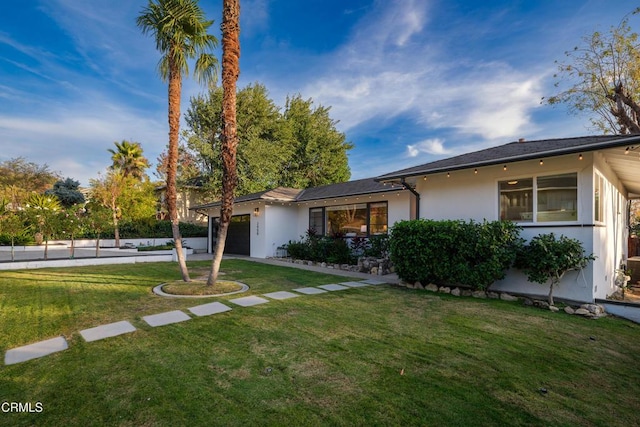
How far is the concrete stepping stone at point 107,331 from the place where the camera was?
4035 mm

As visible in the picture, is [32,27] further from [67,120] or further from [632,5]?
[632,5]

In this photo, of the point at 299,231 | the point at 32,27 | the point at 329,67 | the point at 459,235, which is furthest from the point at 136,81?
the point at 459,235

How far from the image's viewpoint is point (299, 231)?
15.6 metres

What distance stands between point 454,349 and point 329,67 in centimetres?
1435

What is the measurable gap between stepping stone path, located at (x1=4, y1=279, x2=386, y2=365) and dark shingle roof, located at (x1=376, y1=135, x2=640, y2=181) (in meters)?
3.91

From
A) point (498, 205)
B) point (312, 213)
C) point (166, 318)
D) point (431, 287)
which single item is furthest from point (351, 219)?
point (166, 318)

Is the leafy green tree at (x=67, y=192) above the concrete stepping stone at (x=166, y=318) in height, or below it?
above

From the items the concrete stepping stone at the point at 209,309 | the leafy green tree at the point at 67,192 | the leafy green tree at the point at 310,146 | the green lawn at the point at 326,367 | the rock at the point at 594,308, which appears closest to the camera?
the green lawn at the point at 326,367

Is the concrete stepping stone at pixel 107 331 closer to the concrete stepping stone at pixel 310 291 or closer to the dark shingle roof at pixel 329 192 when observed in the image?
the concrete stepping stone at pixel 310 291

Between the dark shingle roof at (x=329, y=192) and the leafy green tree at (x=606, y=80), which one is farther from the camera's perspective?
the leafy green tree at (x=606, y=80)

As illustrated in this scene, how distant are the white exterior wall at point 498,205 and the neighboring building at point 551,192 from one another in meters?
0.02

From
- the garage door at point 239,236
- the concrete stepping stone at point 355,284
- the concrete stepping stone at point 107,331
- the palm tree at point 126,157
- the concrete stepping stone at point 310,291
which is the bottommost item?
the concrete stepping stone at point 355,284

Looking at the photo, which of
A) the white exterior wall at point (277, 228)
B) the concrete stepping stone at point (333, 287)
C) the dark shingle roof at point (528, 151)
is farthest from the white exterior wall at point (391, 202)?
the concrete stepping stone at point (333, 287)

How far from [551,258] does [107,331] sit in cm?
770
